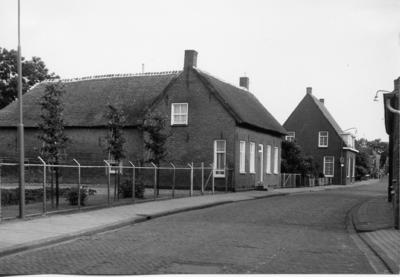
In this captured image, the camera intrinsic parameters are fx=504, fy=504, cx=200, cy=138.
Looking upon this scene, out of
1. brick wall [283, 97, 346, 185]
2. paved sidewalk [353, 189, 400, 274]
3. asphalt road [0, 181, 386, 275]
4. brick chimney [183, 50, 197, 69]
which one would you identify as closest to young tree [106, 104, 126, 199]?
asphalt road [0, 181, 386, 275]

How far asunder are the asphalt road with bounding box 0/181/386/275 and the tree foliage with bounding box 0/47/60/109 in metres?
29.8

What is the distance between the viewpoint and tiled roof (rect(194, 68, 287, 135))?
28703 mm

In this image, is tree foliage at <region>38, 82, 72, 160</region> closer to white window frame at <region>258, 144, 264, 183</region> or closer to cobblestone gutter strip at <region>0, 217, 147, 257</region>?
cobblestone gutter strip at <region>0, 217, 147, 257</region>

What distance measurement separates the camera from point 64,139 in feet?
54.7

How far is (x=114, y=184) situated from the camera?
74.6 feet

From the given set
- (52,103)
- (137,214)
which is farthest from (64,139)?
(137,214)

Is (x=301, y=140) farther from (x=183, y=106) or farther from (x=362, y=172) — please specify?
(x=183, y=106)

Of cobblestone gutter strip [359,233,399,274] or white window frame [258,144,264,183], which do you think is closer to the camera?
cobblestone gutter strip [359,233,399,274]

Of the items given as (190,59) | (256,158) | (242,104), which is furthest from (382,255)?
(242,104)

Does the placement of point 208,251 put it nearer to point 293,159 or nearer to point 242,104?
point 242,104

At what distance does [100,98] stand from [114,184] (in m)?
12.0

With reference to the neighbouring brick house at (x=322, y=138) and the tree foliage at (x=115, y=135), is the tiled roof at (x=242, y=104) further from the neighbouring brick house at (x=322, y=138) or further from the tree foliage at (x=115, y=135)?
the neighbouring brick house at (x=322, y=138)

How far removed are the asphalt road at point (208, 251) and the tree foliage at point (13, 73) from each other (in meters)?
29.8

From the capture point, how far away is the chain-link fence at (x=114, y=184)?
1889 centimetres
